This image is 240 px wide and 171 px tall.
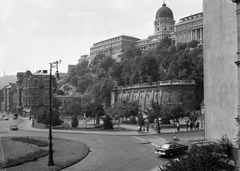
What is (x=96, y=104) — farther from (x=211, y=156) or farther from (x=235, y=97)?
(x=211, y=156)

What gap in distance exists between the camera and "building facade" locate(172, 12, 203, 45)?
12664 centimetres

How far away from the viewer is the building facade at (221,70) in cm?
2112

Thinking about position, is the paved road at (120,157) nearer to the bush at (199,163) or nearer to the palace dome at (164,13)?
the bush at (199,163)

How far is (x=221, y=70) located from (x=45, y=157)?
1702cm

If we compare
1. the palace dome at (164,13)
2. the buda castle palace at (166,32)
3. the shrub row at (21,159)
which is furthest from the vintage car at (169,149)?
the palace dome at (164,13)

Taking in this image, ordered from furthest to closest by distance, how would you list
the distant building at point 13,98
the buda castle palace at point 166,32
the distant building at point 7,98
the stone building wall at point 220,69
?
the distant building at point 7,98
the buda castle palace at point 166,32
the distant building at point 13,98
the stone building wall at point 220,69

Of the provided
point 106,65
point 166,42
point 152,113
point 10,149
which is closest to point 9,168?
point 10,149

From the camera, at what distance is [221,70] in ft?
74.6

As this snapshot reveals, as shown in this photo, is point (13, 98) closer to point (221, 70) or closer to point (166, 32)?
point (166, 32)

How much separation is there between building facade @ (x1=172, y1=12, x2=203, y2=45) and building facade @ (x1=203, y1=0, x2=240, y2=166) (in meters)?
103

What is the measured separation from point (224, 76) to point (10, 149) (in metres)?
22.5

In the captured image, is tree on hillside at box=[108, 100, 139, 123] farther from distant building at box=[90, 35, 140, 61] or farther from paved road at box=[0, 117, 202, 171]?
distant building at box=[90, 35, 140, 61]

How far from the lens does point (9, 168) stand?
21.7 m

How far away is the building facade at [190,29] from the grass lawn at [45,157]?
105 m
